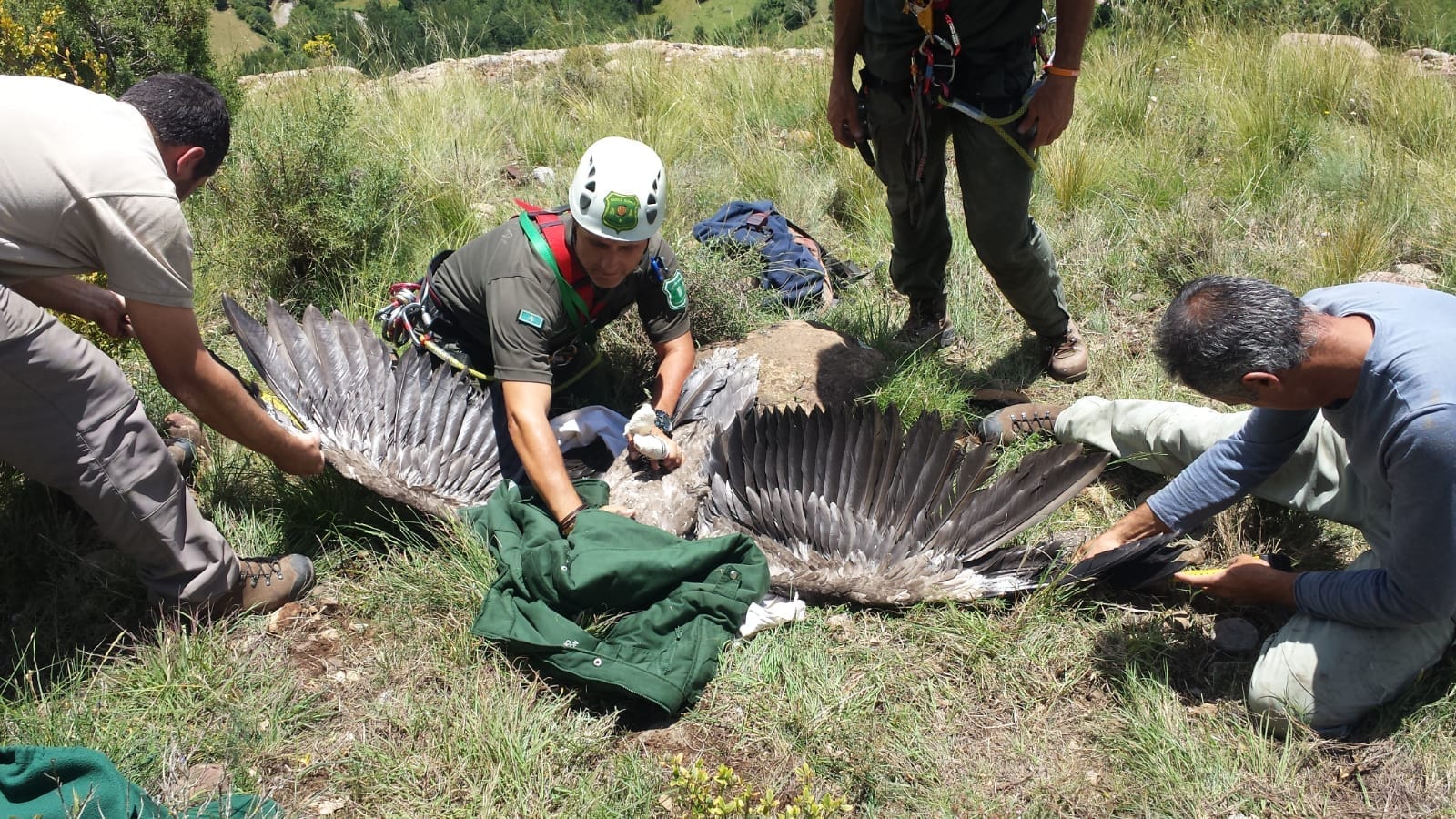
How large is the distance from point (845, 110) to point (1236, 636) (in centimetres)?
253

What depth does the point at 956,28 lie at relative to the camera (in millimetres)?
3586

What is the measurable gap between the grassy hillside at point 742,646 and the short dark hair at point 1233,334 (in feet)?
3.18

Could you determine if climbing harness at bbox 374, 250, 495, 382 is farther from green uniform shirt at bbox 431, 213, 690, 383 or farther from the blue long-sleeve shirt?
the blue long-sleeve shirt

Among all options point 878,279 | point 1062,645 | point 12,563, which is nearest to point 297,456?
point 12,563

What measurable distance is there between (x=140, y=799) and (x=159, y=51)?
5.09 m

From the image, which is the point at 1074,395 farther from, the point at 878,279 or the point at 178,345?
the point at 178,345

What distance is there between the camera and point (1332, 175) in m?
5.38

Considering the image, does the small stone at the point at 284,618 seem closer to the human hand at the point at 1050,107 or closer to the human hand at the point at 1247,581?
the human hand at the point at 1247,581

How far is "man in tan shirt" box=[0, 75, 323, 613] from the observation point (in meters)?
2.48

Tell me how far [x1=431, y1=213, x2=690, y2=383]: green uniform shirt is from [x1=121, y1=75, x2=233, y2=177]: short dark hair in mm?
1009

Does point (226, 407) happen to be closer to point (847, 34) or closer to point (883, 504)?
point (883, 504)

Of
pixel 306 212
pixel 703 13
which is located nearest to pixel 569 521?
pixel 306 212

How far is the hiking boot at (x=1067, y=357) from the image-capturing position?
Result: 4332 mm

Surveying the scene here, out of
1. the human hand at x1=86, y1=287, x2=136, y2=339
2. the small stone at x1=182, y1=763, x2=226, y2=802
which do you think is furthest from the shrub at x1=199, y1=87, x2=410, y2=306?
the small stone at x1=182, y1=763, x2=226, y2=802
